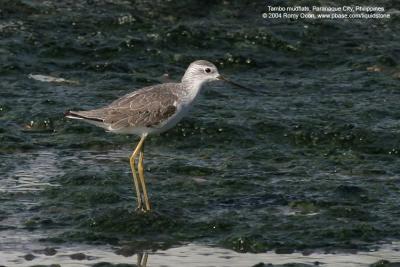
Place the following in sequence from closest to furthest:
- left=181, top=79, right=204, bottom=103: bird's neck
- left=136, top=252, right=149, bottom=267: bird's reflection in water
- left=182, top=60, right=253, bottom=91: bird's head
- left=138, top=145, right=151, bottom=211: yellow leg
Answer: left=136, top=252, right=149, bottom=267: bird's reflection in water
left=138, top=145, right=151, bottom=211: yellow leg
left=181, top=79, right=204, bottom=103: bird's neck
left=182, top=60, right=253, bottom=91: bird's head

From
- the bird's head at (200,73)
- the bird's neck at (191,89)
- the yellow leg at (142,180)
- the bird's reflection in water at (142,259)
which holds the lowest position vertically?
the bird's reflection in water at (142,259)

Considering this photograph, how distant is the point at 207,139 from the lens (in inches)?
497

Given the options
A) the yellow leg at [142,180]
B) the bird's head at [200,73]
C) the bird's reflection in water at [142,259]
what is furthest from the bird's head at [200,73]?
the bird's reflection in water at [142,259]

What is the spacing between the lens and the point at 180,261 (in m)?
9.06

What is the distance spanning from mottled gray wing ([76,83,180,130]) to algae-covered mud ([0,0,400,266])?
728 millimetres

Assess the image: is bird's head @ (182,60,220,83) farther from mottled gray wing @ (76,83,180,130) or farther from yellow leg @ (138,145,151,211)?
yellow leg @ (138,145,151,211)

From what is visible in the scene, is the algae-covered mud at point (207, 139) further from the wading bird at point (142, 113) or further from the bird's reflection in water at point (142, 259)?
the wading bird at point (142, 113)

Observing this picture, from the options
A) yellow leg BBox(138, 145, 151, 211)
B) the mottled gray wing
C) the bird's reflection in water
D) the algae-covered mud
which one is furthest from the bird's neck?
the bird's reflection in water

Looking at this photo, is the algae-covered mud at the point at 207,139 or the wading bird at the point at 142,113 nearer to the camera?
the algae-covered mud at the point at 207,139

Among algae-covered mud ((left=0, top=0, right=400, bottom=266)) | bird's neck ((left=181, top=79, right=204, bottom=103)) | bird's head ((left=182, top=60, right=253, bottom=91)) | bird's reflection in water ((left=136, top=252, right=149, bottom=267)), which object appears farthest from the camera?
bird's head ((left=182, top=60, right=253, bottom=91))

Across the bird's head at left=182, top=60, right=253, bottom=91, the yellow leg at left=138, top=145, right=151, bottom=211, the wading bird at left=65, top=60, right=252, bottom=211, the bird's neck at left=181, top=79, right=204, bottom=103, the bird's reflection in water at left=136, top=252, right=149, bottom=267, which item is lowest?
the bird's reflection in water at left=136, top=252, right=149, bottom=267

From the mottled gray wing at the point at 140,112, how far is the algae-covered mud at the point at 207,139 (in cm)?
73

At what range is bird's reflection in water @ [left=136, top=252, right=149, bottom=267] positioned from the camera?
8969 millimetres

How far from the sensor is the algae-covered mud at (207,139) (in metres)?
9.70
